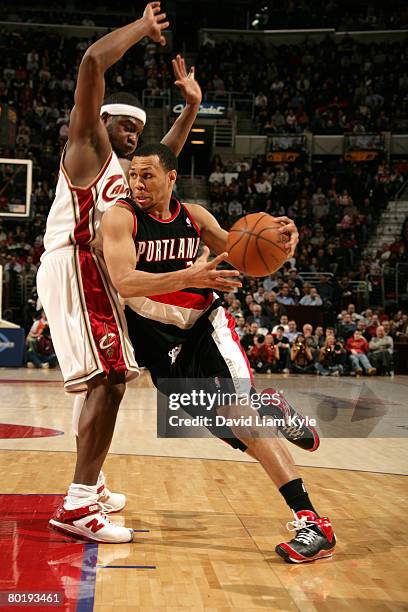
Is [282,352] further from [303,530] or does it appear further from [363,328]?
[303,530]

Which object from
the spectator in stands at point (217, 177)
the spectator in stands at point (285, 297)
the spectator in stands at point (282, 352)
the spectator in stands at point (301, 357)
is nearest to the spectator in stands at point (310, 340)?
the spectator in stands at point (301, 357)

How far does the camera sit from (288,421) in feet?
11.3

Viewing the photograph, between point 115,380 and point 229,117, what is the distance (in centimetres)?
2097

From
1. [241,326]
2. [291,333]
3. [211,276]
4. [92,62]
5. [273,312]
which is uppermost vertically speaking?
[92,62]

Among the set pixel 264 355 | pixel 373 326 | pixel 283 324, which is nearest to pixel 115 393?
pixel 264 355

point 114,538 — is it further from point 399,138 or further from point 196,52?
point 196,52

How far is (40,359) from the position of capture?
555 inches

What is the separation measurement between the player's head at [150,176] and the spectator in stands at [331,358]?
10852mm

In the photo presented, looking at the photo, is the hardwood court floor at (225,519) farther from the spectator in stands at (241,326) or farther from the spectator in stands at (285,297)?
the spectator in stands at (285,297)

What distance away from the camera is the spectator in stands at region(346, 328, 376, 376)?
46.8 feet

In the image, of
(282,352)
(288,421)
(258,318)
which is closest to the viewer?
(288,421)

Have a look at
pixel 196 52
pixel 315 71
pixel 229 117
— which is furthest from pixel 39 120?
pixel 315 71

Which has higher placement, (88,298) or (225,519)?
(88,298)

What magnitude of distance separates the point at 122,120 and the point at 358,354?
11.3 meters
